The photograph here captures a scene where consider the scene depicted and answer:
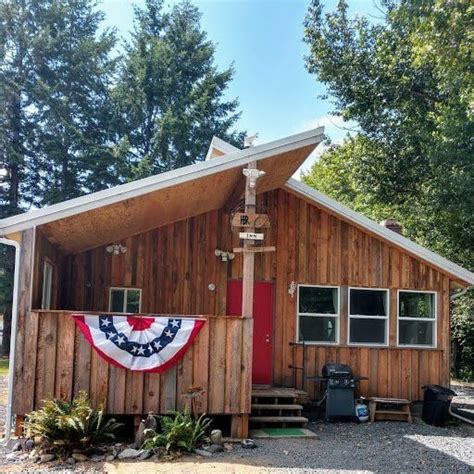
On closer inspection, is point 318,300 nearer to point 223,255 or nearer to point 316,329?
point 316,329

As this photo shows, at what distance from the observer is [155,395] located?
6980 mm

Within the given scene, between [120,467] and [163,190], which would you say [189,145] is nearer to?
[163,190]

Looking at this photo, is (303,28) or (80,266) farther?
(303,28)

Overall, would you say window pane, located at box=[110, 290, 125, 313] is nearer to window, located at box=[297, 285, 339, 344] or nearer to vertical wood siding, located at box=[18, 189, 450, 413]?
vertical wood siding, located at box=[18, 189, 450, 413]

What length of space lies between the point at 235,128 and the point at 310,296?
15.6 metres

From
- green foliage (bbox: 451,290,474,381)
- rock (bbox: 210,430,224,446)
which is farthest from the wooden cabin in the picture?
green foliage (bbox: 451,290,474,381)

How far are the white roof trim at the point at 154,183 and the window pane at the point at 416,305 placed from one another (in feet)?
13.7

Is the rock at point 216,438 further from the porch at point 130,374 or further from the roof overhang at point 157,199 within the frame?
the roof overhang at point 157,199

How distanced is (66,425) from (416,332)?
680cm

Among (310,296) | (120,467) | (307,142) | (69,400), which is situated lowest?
(120,467)

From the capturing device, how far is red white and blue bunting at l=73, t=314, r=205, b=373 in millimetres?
6711

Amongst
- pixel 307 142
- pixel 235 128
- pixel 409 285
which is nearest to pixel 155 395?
pixel 307 142

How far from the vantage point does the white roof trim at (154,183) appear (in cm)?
646

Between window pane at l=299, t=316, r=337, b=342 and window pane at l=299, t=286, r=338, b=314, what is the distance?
16 centimetres
